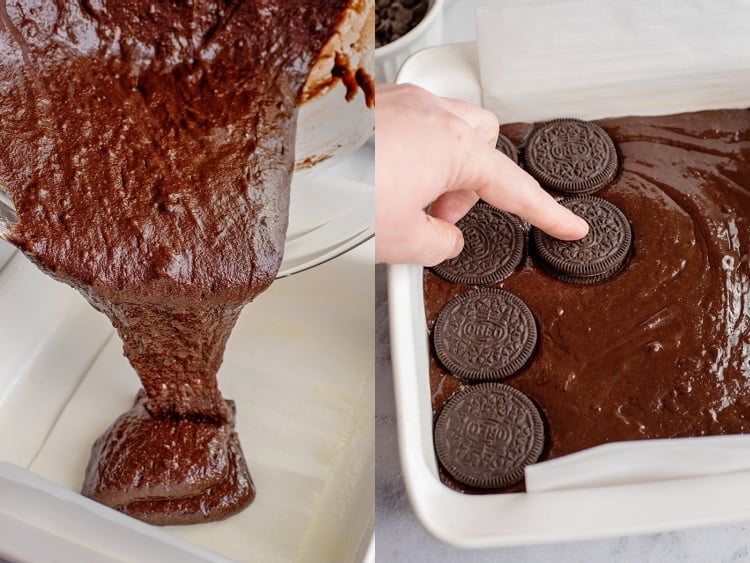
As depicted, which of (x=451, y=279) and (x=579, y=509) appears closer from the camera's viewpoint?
(x=579, y=509)

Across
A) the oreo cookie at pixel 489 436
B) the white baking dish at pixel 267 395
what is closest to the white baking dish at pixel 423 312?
the oreo cookie at pixel 489 436

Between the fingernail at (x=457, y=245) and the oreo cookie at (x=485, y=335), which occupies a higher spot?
the fingernail at (x=457, y=245)

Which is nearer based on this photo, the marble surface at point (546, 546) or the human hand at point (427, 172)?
the human hand at point (427, 172)

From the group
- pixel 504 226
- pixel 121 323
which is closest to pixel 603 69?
pixel 504 226

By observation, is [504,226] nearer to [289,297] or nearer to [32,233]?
[289,297]

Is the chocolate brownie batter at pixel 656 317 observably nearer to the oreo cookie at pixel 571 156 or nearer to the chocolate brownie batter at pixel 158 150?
the oreo cookie at pixel 571 156
